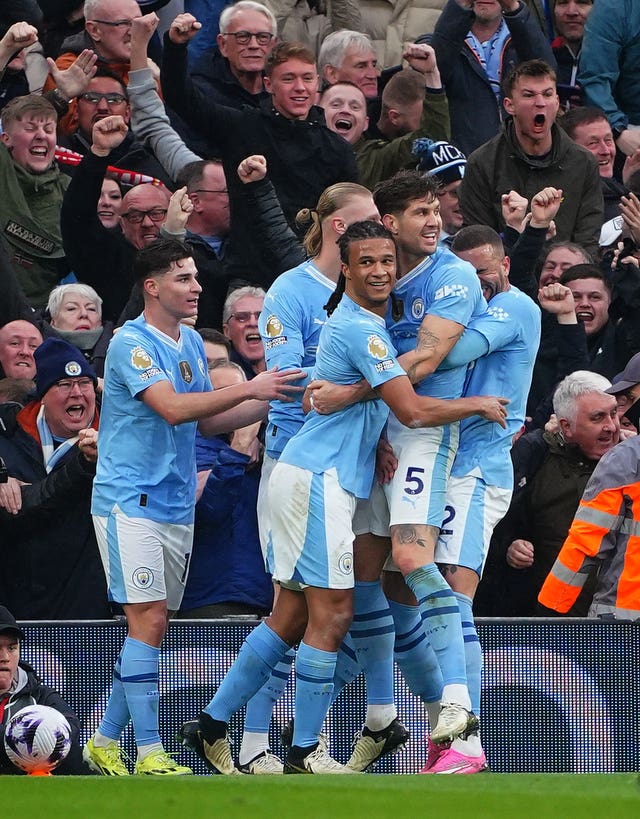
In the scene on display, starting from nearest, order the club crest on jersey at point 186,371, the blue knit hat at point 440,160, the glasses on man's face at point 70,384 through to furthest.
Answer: the club crest on jersey at point 186,371
the glasses on man's face at point 70,384
the blue knit hat at point 440,160

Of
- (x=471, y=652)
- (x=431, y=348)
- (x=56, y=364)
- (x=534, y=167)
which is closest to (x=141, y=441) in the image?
(x=56, y=364)

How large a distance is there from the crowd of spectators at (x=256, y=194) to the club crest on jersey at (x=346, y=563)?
1.70m

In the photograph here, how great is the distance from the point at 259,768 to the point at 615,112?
7.35 m

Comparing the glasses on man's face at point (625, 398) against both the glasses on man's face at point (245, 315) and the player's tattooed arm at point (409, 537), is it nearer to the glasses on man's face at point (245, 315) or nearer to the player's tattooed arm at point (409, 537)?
the glasses on man's face at point (245, 315)

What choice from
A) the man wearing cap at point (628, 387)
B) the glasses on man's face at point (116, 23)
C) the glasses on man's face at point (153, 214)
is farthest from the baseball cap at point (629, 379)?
the glasses on man's face at point (116, 23)

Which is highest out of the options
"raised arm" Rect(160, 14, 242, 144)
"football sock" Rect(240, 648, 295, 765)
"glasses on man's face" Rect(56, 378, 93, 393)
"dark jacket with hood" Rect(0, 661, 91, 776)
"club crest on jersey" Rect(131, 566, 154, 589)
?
"raised arm" Rect(160, 14, 242, 144)

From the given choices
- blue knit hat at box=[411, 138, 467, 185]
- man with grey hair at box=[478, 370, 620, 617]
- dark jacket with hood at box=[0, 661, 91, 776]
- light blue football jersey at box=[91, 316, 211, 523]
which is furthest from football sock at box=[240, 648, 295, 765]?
blue knit hat at box=[411, 138, 467, 185]

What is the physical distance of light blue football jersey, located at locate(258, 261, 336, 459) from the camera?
784cm

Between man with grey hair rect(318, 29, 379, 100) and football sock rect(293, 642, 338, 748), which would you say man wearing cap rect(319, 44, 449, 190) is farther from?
football sock rect(293, 642, 338, 748)

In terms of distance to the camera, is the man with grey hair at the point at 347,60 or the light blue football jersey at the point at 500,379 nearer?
the light blue football jersey at the point at 500,379

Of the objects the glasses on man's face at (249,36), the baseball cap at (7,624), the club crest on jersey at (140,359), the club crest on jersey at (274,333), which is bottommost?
the baseball cap at (7,624)

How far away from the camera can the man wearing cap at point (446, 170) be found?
11180 mm

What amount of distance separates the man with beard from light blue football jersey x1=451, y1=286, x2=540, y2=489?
3.39 metres

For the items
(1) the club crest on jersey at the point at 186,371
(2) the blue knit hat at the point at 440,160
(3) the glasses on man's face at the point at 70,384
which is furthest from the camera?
(2) the blue knit hat at the point at 440,160
